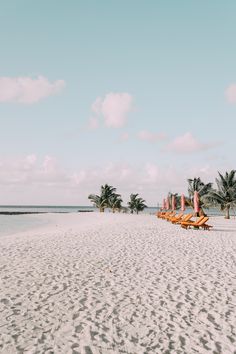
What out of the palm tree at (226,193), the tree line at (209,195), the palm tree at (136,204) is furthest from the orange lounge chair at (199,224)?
the palm tree at (136,204)

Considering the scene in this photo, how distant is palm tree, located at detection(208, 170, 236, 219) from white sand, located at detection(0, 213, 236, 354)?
25.3 meters

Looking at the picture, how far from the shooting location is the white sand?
4.28 metres

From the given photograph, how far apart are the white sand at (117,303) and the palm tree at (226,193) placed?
2530cm

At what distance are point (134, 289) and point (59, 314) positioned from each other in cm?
188

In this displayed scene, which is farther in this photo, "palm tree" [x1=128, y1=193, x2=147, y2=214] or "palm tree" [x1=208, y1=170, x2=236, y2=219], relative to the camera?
"palm tree" [x1=128, y1=193, x2=147, y2=214]

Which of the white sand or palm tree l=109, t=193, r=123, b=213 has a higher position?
palm tree l=109, t=193, r=123, b=213

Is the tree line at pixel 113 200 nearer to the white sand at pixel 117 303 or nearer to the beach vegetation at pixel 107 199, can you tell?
the beach vegetation at pixel 107 199

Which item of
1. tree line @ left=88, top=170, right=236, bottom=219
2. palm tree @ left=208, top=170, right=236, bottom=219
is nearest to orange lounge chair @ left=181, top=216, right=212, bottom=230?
tree line @ left=88, top=170, right=236, bottom=219

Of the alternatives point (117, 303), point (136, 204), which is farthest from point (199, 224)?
point (136, 204)

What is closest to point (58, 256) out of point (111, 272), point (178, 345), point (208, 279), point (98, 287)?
point (111, 272)

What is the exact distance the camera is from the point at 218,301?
19.3 ft

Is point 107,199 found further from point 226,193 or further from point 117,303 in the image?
point 117,303

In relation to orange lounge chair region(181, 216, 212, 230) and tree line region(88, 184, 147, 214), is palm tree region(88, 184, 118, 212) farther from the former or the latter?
orange lounge chair region(181, 216, 212, 230)

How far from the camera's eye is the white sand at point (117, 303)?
428cm
